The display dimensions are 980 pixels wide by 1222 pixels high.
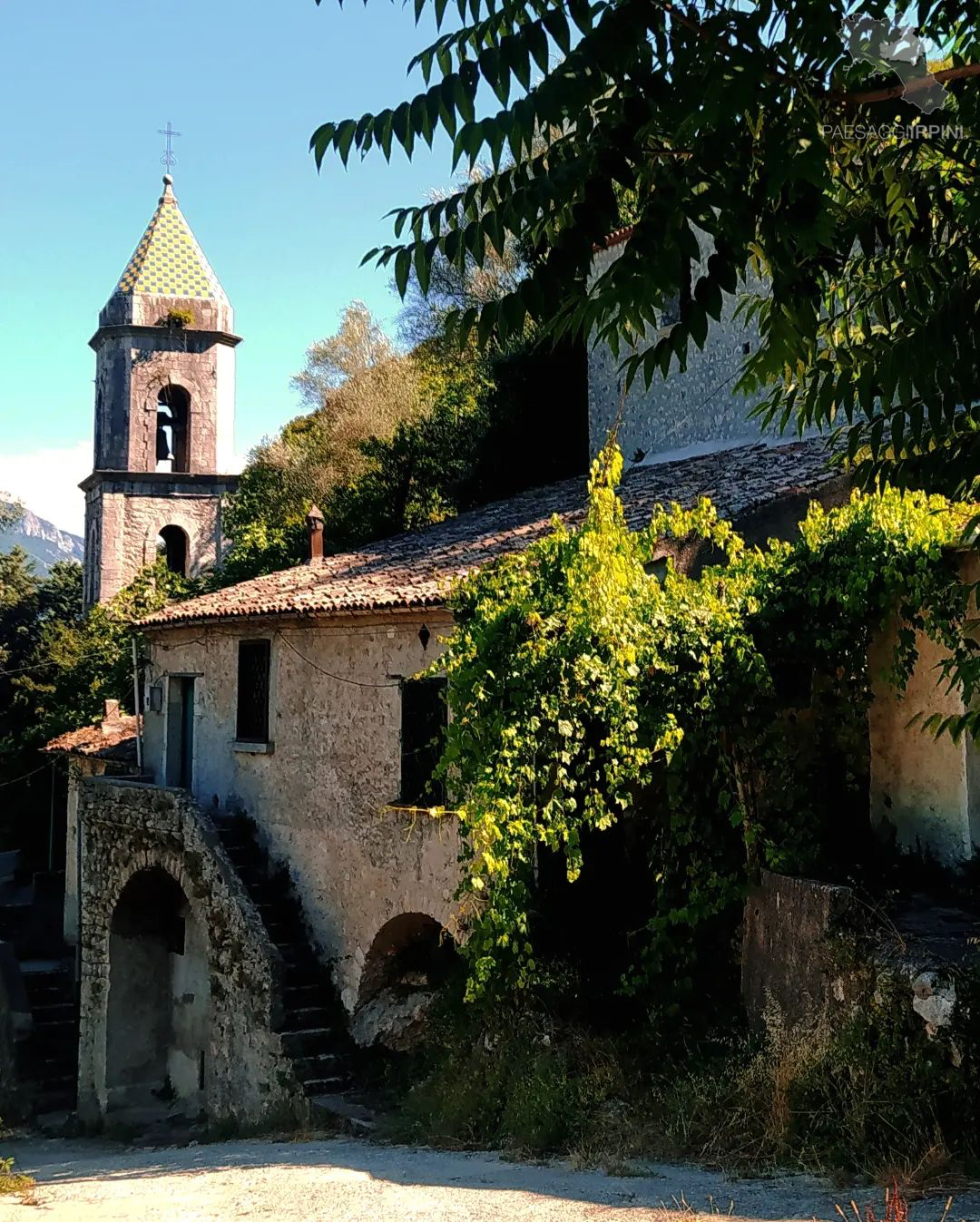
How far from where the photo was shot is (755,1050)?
879cm

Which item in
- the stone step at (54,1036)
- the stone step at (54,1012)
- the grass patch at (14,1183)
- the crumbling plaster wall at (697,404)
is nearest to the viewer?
the grass patch at (14,1183)

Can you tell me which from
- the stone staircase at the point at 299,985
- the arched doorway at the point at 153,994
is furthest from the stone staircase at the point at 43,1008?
the stone staircase at the point at 299,985

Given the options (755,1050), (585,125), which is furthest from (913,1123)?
(585,125)

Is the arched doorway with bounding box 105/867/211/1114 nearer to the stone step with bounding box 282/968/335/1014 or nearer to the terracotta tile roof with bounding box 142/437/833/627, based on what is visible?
the stone step with bounding box 282/968/335/1014

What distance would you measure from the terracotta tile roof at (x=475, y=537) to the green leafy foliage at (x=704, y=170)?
8284mm

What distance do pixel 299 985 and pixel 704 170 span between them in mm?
12527

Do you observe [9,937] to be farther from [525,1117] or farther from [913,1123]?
[913,1123]

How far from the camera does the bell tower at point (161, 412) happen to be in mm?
31547

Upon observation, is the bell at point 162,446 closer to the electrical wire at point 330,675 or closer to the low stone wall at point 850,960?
the electrical wire at point 330,675

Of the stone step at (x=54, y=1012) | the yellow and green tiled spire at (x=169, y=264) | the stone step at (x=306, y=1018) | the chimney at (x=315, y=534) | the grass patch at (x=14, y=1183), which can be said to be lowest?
the stone step at (x=54, y=1012)

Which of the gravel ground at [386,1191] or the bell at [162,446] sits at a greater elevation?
the bell at [162,446]

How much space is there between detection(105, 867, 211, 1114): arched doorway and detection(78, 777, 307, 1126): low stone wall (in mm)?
164

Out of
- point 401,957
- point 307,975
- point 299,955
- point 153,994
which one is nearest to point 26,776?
point 153,994

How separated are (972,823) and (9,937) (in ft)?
66.1
